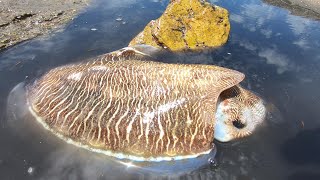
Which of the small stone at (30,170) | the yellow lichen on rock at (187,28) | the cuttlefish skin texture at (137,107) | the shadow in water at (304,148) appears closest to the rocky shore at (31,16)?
the yellow lichen on rock at (187,28)

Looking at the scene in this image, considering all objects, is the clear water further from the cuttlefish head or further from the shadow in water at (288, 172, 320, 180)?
the cuttlefish head

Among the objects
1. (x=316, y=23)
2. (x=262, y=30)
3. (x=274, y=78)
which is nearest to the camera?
(x=274, y=78)

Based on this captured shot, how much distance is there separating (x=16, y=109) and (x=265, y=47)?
31.4 feet

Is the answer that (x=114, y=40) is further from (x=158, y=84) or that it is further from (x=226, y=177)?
(x=226, y=177)

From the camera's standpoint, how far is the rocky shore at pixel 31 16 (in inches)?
579

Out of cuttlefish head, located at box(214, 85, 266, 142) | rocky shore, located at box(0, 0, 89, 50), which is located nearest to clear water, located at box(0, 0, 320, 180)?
cuttlefish head, located at box(214, 85, 266, 142)

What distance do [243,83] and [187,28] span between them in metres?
4.07

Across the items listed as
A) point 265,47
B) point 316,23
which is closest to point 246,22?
point 265,47

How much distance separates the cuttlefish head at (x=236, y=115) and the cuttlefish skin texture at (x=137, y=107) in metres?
0.51

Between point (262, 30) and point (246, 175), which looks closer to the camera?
point (246, 175)

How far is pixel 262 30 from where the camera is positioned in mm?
16078

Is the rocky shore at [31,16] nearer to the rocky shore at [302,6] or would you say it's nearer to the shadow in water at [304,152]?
the shadow in water at [304,152]

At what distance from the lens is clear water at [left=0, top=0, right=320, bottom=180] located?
8.13m

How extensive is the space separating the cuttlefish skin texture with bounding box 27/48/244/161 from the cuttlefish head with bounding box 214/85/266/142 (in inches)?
20.2
